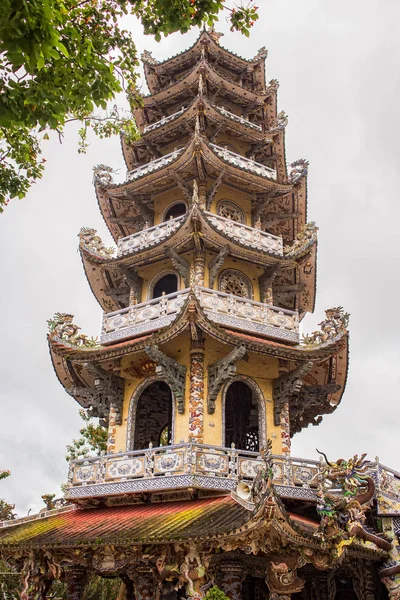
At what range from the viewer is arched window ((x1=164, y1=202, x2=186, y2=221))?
17.8 meters

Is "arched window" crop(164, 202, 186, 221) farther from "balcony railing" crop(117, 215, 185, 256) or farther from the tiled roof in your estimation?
the tiled roof

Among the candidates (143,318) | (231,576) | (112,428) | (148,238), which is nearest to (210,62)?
(148,238)

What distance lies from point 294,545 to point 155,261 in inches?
373

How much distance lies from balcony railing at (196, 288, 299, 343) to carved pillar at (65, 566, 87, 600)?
7296mm

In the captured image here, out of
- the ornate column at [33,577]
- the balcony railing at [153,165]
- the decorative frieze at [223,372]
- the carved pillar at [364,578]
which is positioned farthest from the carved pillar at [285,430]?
the balcony railing at [153,165]

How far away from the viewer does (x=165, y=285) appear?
16703 mm

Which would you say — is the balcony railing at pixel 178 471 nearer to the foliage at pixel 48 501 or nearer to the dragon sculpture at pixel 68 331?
the foliage at pixel 48 501

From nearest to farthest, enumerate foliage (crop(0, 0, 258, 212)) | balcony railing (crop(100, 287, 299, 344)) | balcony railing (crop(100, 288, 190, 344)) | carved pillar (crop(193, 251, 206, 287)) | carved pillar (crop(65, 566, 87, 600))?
foliage (crop(0, 0, 258, 212))
carved pillar (crop(65, 566, 87, 600))
balcony railing (crop(100, 287, 299, 344))
balcony railing (crop(100, 288, 190, 344))
carved pillar (crop(193, 251, 206, 287))

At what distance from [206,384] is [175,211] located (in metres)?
6.86

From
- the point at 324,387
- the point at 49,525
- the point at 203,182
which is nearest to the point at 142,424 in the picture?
the point at 49,525

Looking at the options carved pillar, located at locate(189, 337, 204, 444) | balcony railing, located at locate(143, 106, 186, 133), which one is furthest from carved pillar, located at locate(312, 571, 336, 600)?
balcony railing, located at locate(143, 106, 186, 133)

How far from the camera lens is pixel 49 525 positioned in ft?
40.9

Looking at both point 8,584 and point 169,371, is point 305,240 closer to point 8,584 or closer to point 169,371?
point 169,371

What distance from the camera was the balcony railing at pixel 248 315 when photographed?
1377 cm
